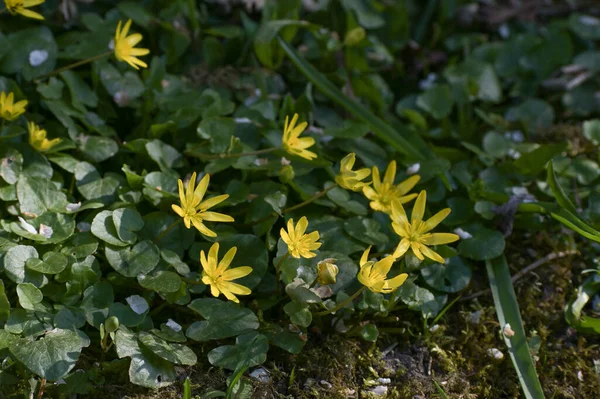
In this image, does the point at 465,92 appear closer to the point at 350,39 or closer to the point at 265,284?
the point at 350,39

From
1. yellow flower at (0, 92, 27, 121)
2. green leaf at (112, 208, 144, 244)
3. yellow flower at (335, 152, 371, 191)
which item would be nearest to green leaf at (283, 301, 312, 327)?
yellow flower at (335, 152, 371, 191)

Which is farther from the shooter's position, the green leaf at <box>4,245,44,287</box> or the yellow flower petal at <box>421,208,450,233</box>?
the yellow flower petal at <box>421,208,450,233</box>

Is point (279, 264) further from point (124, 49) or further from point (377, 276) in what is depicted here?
point (124, 49)

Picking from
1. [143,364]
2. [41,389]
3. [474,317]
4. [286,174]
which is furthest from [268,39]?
[41,389]

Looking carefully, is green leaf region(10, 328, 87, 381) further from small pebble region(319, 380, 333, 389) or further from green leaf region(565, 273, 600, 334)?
green leaf region(565, 273, 600, 334)

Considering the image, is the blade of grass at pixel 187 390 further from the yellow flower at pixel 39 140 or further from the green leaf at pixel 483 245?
the green leaf at pixel 483 245

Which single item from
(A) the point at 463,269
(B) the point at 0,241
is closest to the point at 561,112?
(A) the point at 463,269

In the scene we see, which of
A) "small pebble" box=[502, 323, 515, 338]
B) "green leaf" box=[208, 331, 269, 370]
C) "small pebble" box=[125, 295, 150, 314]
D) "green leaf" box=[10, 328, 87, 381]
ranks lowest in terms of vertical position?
"small pebble" box=[502, 323, 515, 338]

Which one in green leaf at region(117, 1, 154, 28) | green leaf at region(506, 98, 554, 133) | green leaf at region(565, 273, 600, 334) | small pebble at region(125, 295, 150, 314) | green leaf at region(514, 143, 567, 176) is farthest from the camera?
green leaf at region(506, 98, 554, 133)
